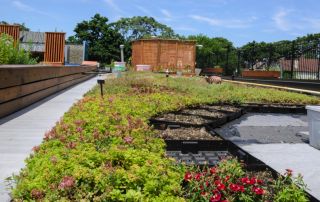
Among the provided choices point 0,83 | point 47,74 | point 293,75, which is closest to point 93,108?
point 0,83

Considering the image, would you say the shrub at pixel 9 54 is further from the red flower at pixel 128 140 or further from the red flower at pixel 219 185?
the red flower at pixel 219 185

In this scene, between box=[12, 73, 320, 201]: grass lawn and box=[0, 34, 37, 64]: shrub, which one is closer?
box=[12, 73, 320, 201]: grass lawn

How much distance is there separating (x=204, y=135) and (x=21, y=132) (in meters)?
2.75

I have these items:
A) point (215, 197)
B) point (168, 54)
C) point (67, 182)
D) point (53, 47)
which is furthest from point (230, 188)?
point (168, 54)

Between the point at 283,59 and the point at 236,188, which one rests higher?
the point at 283,59

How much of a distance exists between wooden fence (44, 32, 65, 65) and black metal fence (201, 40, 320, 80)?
35.6 feet

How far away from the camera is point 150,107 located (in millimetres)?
7855

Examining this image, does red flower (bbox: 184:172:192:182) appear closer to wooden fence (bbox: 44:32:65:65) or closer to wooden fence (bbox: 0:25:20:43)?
wooden fence (bbox: 0:25:20:43)

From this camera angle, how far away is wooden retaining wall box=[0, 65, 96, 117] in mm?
6891

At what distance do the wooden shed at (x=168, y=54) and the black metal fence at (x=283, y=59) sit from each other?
276 cm

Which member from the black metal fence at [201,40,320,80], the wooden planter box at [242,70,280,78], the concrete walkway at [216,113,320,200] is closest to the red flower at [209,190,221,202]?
the concrete walkway at [216,113,320,200]

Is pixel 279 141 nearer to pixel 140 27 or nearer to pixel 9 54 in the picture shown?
pixel 9 54

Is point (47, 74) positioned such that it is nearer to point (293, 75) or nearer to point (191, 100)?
point (191, 100)

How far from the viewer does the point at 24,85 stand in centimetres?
820
